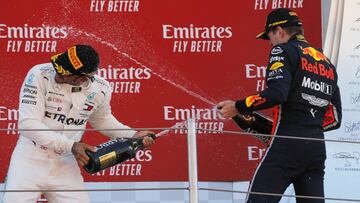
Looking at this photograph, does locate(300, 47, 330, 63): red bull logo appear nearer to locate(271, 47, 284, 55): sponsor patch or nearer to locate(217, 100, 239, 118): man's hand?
locate(271, 47, 284, 55): sponsor patch

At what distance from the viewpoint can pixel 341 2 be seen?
6520mm

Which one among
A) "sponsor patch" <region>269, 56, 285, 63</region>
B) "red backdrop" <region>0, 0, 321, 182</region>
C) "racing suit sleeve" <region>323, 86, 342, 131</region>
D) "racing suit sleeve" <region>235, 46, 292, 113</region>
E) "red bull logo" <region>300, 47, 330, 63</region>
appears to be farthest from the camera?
"red backdrop" <region>0, 0, 321, 182</region>

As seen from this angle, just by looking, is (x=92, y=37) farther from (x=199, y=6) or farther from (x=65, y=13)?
(x=199, y=6)

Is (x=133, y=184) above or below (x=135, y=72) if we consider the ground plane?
below

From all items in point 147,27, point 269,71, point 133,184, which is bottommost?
point 133,184

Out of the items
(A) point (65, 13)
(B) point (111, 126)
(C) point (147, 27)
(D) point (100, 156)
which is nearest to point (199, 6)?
(C) point (147, 27)

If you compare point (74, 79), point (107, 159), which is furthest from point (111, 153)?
point (74, 79)

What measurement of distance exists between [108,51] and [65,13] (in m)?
0.34

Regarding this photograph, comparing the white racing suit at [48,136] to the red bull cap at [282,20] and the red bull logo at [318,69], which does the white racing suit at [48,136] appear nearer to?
the red bull cap at [282,20]

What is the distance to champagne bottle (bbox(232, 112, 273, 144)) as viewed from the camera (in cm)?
550

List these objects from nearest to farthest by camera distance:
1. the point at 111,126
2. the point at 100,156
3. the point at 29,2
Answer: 1. the point at 100,156
2. the point at 111,126
3. the point at 29,2

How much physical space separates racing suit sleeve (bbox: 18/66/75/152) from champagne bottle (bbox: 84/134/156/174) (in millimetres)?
140

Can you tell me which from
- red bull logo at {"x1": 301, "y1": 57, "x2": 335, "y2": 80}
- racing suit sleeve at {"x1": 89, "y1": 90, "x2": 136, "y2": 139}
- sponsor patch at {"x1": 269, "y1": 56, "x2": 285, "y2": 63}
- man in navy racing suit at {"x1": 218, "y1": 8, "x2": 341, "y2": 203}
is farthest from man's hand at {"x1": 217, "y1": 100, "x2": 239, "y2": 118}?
racing suit sleeve at {"x1": 89, "y1": 90, "x2": 136, "y2": 139}

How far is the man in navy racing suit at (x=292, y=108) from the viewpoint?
5.14 meters
